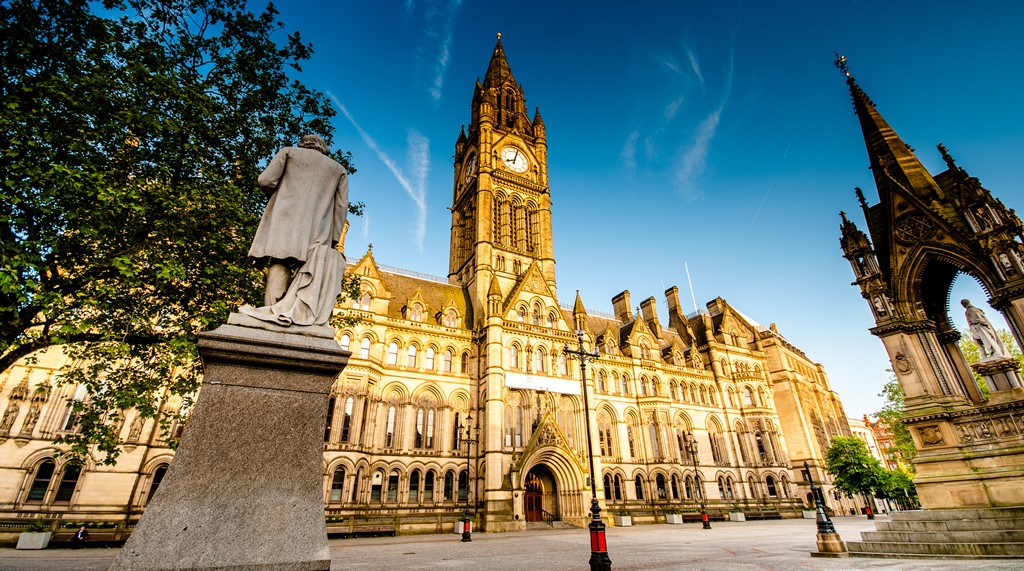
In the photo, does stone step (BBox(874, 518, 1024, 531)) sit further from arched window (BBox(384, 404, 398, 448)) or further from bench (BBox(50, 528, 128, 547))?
bench (BBox(50, 528, 128, 547))

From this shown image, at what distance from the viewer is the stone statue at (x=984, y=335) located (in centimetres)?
1130

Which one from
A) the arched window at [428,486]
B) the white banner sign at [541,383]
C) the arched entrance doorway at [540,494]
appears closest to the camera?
the arched window at [428,486]

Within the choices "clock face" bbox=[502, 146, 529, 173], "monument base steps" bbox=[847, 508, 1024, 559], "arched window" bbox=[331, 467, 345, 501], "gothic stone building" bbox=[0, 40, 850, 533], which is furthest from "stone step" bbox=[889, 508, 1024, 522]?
"clock face" bbox=[502, 146, 529, 173]

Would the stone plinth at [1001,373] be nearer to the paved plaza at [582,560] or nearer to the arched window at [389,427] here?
the paved plaza at [582,560]

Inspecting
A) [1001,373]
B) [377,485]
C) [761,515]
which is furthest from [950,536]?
[761,515]

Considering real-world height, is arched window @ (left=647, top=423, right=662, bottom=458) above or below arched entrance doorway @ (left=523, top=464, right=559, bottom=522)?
above

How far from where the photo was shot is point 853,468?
3694 centimetres

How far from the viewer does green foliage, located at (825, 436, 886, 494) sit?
36.2m

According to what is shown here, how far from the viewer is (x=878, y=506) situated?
2131 inches

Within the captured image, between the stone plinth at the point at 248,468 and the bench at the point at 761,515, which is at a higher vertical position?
the stone plinth at the point at 248,468

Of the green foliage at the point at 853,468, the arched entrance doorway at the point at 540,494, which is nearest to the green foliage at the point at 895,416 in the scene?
the green foliage at the point at 853,468

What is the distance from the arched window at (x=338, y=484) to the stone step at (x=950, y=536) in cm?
2351

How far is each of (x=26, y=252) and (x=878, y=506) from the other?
7642 cm

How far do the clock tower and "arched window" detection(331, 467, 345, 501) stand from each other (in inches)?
559
